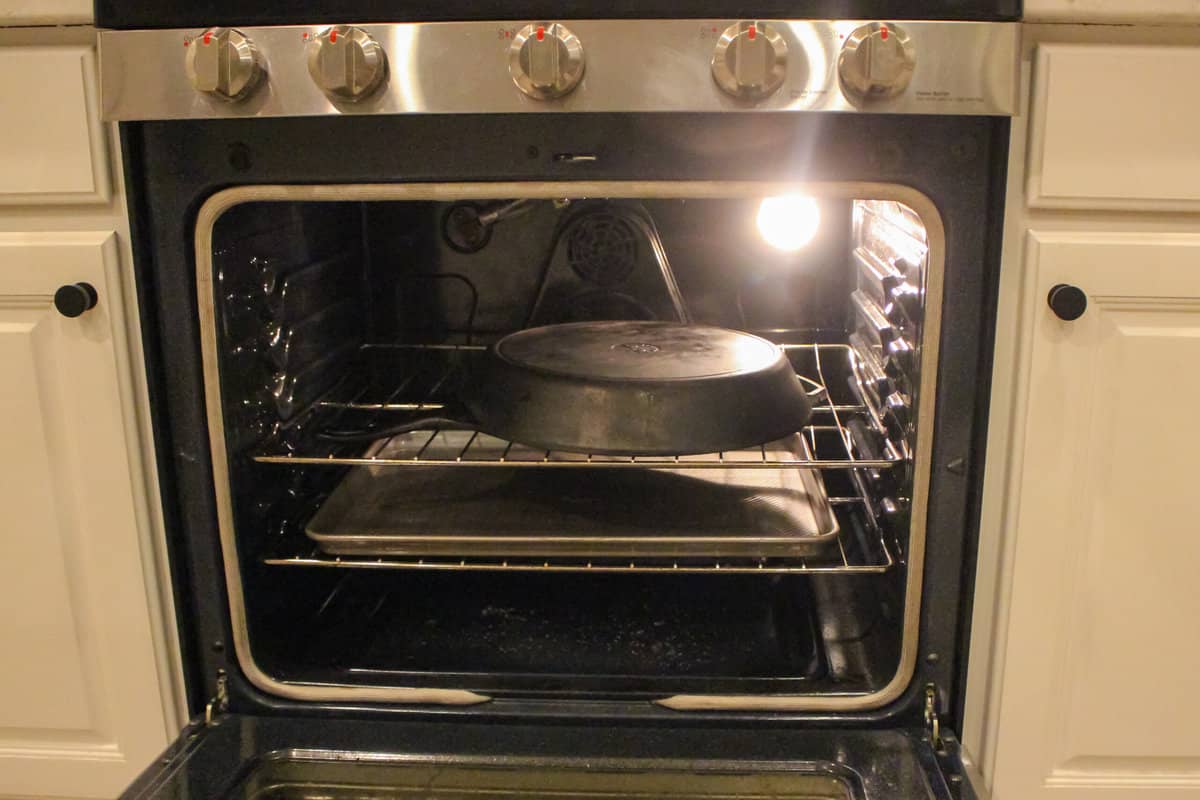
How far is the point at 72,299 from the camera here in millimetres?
848

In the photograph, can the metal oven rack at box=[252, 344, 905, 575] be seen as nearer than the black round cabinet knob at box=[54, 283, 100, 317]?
No

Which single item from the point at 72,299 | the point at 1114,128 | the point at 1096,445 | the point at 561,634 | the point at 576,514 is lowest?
the point at 561,634

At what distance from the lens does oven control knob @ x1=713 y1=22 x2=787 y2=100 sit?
0.73 meters

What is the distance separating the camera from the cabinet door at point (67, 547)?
2.84ft

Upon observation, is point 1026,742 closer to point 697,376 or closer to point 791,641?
point 791,641

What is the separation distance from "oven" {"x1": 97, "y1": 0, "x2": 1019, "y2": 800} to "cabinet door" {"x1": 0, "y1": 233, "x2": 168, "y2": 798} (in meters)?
0.05

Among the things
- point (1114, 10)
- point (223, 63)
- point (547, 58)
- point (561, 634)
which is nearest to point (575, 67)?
point (547, 58)

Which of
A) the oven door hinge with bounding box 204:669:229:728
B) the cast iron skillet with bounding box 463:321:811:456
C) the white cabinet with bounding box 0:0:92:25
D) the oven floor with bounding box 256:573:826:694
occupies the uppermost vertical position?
the white cabinet with bounding box 0:0:92:25

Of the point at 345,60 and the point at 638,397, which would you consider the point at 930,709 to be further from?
the point at 345,60

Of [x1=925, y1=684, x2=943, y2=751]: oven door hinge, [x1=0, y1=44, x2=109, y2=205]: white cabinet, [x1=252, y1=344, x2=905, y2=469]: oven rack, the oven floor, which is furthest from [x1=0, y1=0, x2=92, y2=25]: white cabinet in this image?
[x1=925, y1=684, x2=943, y2=751]: oven door hinge

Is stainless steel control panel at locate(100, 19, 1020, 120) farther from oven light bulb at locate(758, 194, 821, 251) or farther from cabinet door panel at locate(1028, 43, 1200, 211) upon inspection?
oven light bulb at locate(758, 194, 821, 251)

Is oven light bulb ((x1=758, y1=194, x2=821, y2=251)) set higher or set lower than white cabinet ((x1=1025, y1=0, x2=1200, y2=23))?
lower

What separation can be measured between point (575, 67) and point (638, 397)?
31cm

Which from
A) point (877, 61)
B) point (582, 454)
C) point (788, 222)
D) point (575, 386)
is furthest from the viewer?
point (788, 222)
